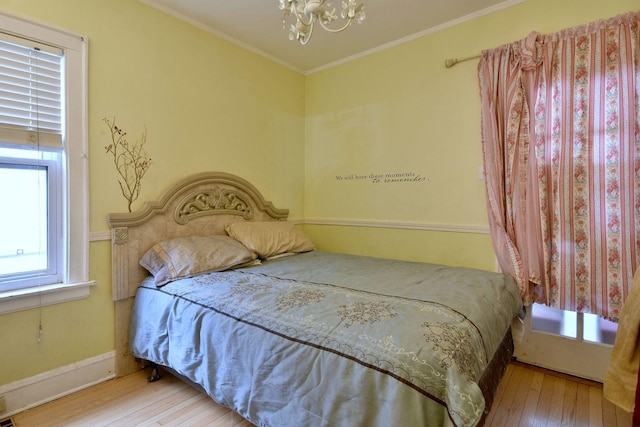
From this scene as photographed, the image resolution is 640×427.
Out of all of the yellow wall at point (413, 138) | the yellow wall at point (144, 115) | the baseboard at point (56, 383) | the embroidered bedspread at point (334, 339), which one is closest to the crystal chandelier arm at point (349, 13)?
the embroidered bedspread at point (334, 339)

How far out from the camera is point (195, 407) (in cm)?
167

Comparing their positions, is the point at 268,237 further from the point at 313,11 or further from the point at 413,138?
the point at 313,11

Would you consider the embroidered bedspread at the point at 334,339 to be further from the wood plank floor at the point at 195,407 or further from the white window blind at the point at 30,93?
the white window blind at the point at 30,93

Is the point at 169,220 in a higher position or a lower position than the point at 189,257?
higher

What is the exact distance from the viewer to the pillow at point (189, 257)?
1880 mm

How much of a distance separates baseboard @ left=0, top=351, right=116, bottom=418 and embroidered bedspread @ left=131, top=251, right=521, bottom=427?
218 mm

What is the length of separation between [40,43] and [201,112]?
97 cm

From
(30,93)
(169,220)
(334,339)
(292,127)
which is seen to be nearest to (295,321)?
(334,339)

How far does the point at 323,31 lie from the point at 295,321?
2361 mm

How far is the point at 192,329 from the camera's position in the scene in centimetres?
151

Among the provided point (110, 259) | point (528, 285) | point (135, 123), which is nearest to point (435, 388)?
point (528, 285)

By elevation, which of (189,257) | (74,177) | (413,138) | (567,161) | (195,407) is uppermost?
(413,138)

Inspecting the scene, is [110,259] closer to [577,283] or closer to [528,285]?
[528,285]

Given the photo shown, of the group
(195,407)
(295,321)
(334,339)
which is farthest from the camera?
(195,407)
